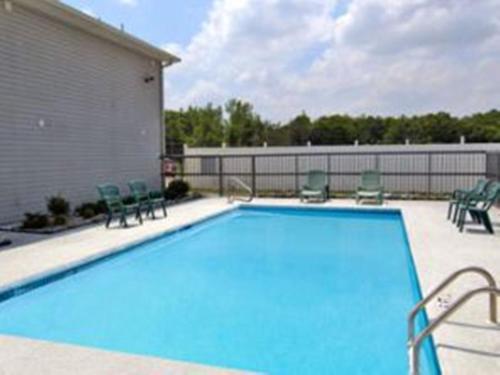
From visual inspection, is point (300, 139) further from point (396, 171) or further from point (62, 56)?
Result: point (62, 56)

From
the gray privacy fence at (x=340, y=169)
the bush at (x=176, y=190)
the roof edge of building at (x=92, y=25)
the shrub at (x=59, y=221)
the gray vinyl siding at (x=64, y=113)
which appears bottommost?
the shrub at (x=59, y=221)

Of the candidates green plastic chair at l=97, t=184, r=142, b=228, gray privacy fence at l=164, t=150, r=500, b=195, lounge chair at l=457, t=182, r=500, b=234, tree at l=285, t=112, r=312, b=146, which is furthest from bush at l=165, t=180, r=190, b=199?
tree at l=285, t=112, r=312, b=146

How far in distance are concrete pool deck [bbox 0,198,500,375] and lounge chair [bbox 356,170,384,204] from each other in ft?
1.44

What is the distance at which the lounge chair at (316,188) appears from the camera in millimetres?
12038

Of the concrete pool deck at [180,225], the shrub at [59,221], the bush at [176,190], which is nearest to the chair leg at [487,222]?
the concrete pool deck at [180,225]

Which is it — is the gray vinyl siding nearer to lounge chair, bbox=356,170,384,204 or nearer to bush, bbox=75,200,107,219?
bush, bbox=75,200,107,219

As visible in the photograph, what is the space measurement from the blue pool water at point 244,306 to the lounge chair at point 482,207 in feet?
4.02

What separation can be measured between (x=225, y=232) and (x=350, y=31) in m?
7.11

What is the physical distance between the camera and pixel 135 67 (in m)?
12.6

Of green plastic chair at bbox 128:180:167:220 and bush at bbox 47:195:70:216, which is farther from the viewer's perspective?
green plastic chair at bbox 128:180:167:220

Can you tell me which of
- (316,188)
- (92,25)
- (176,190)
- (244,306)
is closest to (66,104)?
(92,25)

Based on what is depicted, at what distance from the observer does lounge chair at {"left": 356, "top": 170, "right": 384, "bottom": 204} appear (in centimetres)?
1157

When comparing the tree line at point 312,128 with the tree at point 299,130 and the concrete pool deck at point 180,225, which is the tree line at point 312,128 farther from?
the concrete pool deck at point 180,225

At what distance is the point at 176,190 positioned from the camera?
13336 mm
